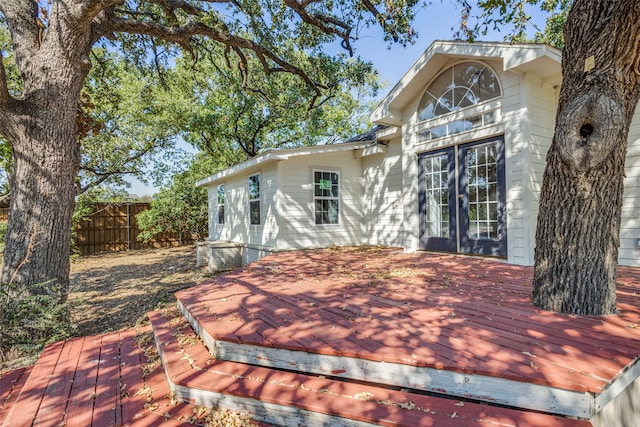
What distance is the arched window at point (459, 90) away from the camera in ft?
17.5

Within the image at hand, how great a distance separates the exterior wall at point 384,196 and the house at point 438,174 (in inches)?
1.1

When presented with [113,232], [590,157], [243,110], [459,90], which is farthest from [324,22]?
[113,232]

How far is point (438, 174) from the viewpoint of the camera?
6117 mm

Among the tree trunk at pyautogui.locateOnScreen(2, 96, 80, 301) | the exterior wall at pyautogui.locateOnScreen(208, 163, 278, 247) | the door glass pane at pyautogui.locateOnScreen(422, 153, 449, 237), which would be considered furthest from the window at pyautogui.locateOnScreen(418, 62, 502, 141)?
the tree trunk at pyautogui.locateOnScreen(2, 96, 80, 301)

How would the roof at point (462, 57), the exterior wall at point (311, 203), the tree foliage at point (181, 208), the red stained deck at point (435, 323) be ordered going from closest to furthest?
1. the red stained deck at point (435, 323)
2. the roof at point (462, 57)
3. the exterior wall at point (311, 203)
4. the tree foliage at point (181, 208)

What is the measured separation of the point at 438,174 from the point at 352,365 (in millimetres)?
4887

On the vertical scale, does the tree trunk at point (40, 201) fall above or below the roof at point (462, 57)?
below

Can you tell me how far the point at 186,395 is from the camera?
6.99 ft

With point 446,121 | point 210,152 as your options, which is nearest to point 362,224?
point 446,121

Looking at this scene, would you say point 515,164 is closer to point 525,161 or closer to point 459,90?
point 525,161

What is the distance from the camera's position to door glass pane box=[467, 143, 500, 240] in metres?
5.21

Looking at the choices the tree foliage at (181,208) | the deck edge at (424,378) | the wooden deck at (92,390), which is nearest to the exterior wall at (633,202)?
the deck edge at (424,378)

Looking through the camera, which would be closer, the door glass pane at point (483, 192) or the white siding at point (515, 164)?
the white siding at point (515, 164)

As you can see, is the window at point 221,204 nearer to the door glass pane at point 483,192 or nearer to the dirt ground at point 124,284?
the dirt ground at point 124,284
